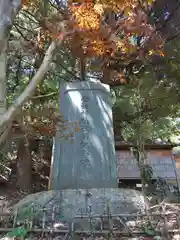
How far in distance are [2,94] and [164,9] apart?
7052 mm

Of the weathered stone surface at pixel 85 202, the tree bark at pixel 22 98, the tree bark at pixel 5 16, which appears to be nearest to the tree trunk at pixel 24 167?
the weathered stone surface at pixel 85 202

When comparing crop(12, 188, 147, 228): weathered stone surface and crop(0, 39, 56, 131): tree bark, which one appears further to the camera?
crop(12, 188, 147, 228): weathered stone surface

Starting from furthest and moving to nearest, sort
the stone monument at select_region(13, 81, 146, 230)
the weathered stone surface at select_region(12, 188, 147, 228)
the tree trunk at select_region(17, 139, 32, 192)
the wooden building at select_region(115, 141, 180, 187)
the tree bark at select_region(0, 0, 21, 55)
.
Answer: the wooden building at select_region(115, 141, 180, 187) → the tree trunk at select_region(17, 139, 32, 192) → the stone monument at select_region(13, 81, 146, 230) → the weathered stone surface at select_region(12, 188, 147, 228) → the tree bark at select_region(0, 0, 21, 55)

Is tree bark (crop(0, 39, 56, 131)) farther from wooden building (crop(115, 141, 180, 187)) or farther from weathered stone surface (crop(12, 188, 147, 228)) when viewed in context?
wooden building (crop(115, 141, 180, 187))

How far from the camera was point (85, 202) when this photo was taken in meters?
4.42

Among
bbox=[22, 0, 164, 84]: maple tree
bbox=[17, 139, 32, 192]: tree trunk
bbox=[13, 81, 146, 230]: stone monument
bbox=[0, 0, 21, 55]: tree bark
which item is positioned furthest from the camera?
bbox=[17, 139, 32, 192]: tree trunk

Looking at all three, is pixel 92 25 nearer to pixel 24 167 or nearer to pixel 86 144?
pixel 86 144

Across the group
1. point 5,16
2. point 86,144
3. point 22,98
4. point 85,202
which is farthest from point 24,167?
point 5,16

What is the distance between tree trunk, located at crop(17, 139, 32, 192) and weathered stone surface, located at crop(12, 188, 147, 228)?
4.77 m

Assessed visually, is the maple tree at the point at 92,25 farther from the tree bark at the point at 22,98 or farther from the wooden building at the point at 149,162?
the wooden building at the point at 149,162

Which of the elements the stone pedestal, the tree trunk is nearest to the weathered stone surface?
the stone pedestal

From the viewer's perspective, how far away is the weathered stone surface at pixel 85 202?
4285 millimetres

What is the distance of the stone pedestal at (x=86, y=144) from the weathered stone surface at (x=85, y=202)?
78cm

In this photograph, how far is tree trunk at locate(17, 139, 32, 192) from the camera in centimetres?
926
